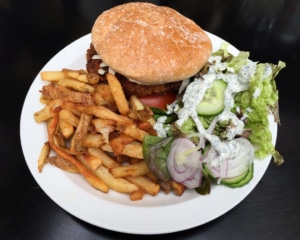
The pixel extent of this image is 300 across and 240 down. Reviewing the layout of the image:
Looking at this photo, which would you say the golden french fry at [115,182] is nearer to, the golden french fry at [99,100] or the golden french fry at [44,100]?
the golden french fry at [99,100]

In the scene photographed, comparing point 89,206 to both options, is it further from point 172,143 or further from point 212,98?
point 212,98

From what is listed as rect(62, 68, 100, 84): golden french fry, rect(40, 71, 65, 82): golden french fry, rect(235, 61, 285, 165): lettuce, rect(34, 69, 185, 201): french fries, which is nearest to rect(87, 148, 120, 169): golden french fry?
rect(34, 69, 185, 201): french fries

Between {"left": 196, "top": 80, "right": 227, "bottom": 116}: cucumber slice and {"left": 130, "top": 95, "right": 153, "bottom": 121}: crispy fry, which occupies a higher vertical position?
{"left": 196, "top": 80, "right": 227, "bottom": 116}: cucumber slice

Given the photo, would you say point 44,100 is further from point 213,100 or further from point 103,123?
point 213,100

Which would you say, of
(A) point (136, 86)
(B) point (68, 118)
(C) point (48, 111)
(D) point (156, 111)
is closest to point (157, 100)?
(D) point (156, 111)

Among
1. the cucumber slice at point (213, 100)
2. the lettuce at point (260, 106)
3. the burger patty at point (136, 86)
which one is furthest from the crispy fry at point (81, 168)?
the lettuce at point (260, 106)

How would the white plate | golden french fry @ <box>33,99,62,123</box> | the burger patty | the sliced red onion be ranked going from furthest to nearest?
the burger patty < golden french fry @ <box>33,99,62,123</box> < the sliced red onion < the white plate

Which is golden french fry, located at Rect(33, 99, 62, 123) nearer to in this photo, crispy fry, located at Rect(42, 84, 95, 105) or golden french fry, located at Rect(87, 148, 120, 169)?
crispy fry, located at Rect(42, 84, 95, 105)
